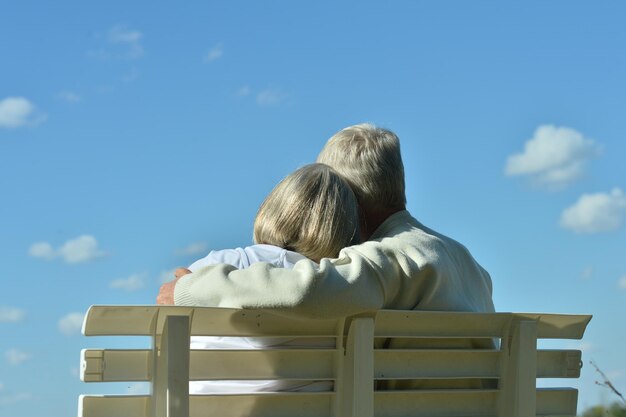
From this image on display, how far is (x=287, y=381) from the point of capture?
12.2 ft

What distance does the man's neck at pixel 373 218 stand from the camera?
14.6 feet

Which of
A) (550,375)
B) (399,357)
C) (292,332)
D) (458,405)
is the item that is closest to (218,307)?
(292,332)

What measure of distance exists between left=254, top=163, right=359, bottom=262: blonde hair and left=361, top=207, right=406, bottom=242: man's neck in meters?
0.29

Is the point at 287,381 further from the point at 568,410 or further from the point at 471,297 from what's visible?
the point at 568,410

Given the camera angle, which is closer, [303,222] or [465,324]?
[465,324]

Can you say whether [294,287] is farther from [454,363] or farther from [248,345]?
[454,363]

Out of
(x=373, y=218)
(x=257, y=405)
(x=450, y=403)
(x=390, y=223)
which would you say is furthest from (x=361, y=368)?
(x=373, y=218)

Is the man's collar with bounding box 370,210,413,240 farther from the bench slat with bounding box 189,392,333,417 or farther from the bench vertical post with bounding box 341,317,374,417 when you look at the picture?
the bench slat with bounding box 189,392,333,417

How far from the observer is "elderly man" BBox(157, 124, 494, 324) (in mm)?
3508

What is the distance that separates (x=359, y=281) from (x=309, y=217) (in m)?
0.60

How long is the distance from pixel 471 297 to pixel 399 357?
589 millimetres

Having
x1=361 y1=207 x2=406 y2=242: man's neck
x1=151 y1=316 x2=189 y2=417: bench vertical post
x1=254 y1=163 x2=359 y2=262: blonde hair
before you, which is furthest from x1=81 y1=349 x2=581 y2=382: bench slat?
x1=361 y1=207 x2=406 y2=242: man's neck

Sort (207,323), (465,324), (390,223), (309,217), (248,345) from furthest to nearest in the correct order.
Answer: (390,223) → (309,217) → (465,324) → (248,345) → (207,323)

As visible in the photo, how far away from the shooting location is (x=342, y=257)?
12.3 ft
